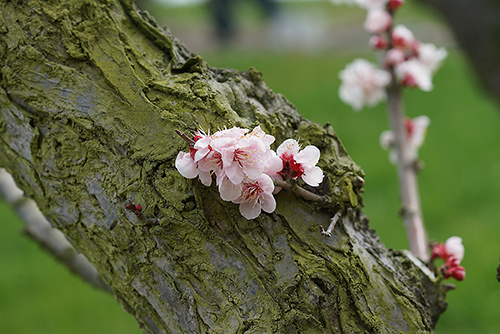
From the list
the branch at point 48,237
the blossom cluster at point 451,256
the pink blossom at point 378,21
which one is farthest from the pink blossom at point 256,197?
the pink blossom at point 378,21

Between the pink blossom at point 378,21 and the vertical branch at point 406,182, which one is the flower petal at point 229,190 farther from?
the pink blossom at point 378,21

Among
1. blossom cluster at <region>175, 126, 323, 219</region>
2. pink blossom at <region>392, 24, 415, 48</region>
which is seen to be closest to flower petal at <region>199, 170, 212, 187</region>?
blossom cluster at <region>175, 126, 323, 219</region>

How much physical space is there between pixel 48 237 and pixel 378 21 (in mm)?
1810

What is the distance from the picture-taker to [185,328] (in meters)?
1.10

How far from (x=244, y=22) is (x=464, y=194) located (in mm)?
11795

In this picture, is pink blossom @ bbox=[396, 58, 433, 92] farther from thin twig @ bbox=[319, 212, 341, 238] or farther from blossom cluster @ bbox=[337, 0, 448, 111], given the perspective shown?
thin twig @ bbox=[319, 212, 341, 238]

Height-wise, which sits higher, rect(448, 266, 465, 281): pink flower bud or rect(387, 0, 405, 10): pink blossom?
rect(387, 0, 405, 10): pink blossom

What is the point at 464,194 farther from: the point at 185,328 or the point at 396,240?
the point at 185,328

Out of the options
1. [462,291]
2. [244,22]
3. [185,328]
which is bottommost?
[185,328]

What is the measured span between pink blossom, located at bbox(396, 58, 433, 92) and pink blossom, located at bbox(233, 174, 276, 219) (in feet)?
4.18

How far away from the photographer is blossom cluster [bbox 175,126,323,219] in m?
1.00

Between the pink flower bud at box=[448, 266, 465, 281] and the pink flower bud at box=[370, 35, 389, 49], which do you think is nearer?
the pink flower bud at box=[448, 266, 465, 281]

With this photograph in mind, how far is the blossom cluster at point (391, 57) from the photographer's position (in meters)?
2.07

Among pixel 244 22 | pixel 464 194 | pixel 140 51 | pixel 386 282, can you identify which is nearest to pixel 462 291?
pixel 464 194
